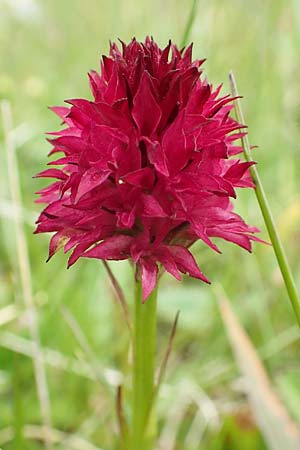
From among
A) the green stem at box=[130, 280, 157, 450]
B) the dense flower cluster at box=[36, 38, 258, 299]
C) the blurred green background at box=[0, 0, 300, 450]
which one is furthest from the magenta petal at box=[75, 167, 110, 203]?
the blurred green background at box=[0, 0, 300, 450]

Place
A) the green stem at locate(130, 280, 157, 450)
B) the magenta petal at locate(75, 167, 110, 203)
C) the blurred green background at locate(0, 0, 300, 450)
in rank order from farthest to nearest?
1. the blurred green background at locate(0, 0, 300, 450)
2. the green stem at locate(130, 280, 157, 450)
3. the magenta petal at locate(75, 167, 110, 203)

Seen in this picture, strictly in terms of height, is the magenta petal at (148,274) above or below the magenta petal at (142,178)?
below

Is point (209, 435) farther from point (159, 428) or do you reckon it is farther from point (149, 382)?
point (149, 382)

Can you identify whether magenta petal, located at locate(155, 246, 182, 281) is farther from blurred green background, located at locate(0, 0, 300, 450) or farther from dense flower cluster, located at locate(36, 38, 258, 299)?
blurred green background, located at locate(0, 0, 300, 450)

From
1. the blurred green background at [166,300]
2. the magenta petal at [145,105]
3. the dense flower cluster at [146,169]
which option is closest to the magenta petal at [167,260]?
the dense flower cluster at [146,169]

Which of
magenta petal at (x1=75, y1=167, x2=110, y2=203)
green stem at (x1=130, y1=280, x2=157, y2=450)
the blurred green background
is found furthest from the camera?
the blurred green background

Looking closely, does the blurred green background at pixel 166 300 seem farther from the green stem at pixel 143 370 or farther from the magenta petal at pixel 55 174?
the magenta petal at pixel 55 174

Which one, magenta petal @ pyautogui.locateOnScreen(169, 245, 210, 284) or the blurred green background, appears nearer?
magenta petal @ pyautogui.locateOnScreen(169, 245, 210, 284)
